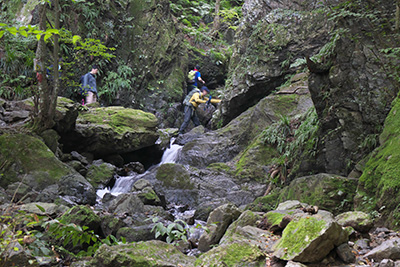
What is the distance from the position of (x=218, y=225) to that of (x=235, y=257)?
1943mm

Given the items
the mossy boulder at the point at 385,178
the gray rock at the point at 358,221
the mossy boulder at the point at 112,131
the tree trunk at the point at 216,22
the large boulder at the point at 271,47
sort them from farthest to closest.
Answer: the tree trunk at the point at 216,22
the large boulder at the point at 271,47
the mossy boulder at the point at 112,131
the mossy boulder at the point at 385,178
the gray rock at the point at 358,221

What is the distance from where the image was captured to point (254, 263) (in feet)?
10.7

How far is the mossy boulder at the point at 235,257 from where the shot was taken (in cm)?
321

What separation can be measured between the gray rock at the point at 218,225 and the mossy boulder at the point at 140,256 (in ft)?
4.17

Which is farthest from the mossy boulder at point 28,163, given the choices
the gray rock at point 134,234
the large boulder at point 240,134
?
the large boulder at point 240,134

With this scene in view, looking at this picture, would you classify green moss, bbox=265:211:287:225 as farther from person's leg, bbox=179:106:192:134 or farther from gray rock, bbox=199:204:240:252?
person's leg, bbox=179:106:192:134

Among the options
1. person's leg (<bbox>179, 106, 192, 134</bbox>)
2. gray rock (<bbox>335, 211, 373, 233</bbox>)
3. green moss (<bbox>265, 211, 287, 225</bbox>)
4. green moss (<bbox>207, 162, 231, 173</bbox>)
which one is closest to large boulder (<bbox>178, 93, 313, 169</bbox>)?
green moss (<bbox>207, 162, 231, 173</bbox>)

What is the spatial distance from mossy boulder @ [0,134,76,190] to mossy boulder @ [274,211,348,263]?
6.04 meters

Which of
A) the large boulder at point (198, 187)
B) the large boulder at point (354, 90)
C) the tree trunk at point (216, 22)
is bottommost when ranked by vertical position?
the large boulder at point (198, 187)

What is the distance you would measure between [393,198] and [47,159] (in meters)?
7.22

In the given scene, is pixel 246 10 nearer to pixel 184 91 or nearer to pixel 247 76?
pixel 247 76

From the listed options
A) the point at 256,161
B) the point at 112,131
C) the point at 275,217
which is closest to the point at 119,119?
the point at 112,131

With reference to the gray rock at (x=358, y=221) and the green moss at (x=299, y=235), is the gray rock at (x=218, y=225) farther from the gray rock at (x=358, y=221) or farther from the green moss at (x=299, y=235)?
the gray rock at (x=358, y=221)

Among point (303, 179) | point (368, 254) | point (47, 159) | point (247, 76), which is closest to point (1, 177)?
point (47, 159)
